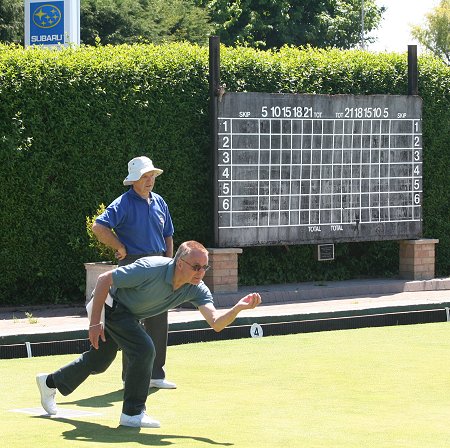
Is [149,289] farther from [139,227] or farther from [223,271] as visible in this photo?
[223,271]

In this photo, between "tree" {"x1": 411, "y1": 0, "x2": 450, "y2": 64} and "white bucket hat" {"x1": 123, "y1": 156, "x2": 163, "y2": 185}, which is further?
"tree" {"x1": 411, "y1": 0, "x2": 450, "y2": 64}

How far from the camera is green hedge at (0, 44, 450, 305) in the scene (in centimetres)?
1464

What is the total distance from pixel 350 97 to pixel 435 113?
1.96 m

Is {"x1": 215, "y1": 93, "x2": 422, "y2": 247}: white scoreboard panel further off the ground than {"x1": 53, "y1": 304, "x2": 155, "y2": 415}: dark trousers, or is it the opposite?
{"x1": 215, "y1": 93, "x2": 422, "y2": 247}: white scoreboard panel

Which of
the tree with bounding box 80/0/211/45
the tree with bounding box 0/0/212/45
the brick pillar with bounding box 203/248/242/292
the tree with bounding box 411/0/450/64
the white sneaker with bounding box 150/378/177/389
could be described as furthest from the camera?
the tree with bounding box 411/0/450/64

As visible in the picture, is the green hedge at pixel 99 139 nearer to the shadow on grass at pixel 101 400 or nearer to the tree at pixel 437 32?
the shadow on grass at pixel 101 400

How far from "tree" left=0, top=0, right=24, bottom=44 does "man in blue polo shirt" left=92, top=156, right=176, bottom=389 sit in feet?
101

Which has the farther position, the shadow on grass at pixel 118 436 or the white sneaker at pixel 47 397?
the white sneaker at pixel 47 397

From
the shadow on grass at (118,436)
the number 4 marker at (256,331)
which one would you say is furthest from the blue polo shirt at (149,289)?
the number 4 marker at (256,331)

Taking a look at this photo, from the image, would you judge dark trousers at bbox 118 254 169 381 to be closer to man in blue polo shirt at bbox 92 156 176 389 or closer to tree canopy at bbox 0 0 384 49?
man in blue polo shirt at bbox 92 156 176 389

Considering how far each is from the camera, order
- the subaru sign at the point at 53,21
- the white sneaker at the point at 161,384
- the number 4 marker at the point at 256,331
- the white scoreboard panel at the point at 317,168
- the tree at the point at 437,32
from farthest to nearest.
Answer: the tree at the point at 437,32 < the subaru sign at the point at 53,21 < the white scoreboard panel at the point at 317,168 < the number 4 marker at the point at 256,331 < the white sneaker at the point at 161,384

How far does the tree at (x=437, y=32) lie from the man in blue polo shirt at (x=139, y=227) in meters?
65.1

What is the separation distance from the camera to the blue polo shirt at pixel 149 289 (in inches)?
289

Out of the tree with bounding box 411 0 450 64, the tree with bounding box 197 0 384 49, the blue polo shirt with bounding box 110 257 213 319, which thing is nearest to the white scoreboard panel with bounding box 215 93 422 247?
the blue polo shirt with bounding box 110 257 213 319
